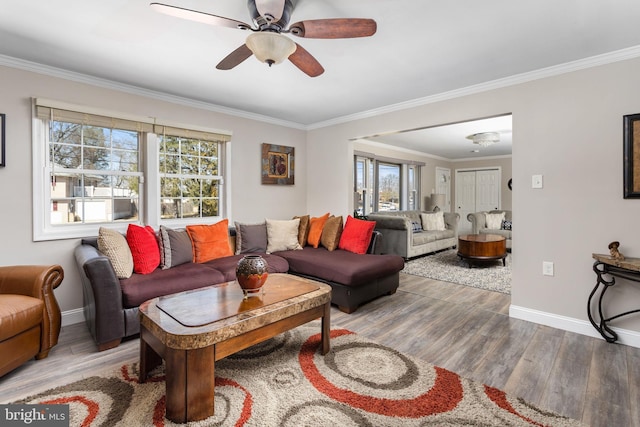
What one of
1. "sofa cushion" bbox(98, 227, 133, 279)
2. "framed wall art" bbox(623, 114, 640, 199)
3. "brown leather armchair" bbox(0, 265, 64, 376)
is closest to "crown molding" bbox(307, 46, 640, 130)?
"framed wall art" bbox(623, 114, 640, 199)

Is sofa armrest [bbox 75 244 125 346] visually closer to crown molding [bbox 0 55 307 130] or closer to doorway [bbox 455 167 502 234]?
crown molding [bbox 0 55 307 130]

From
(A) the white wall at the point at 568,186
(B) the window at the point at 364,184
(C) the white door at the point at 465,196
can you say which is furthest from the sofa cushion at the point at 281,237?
(C) the white door at the point at 465,196

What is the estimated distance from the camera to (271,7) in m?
1.75

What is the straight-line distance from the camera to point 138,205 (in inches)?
140

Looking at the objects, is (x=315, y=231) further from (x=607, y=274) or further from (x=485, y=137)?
(x=485, y=137)


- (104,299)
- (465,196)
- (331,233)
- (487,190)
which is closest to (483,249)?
(331,233)

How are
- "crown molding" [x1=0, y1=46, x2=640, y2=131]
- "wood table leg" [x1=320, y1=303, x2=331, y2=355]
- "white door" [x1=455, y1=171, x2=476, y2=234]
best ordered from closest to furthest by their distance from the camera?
1. "wood table leg" [x1=320, y1=303, x2=331, y2=355]
2. "crown molding" [x1=0, y1=46, x2=640, y2=131]
3. "white door" [x1=455, y1=171, x2=476, y2=234]

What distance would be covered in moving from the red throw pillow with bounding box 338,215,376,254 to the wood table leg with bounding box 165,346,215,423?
249cm

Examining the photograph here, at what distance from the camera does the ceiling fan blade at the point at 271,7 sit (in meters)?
1.73

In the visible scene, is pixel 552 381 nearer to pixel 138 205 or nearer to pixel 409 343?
pixel 409 343

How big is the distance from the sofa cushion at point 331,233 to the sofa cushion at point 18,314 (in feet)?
9.24

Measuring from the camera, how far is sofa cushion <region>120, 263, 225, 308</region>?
8.29 ft

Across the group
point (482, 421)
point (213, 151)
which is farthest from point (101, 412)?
point (213, 151)

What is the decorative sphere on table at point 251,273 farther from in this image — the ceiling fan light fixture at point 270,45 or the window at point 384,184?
the window at point 384,184
